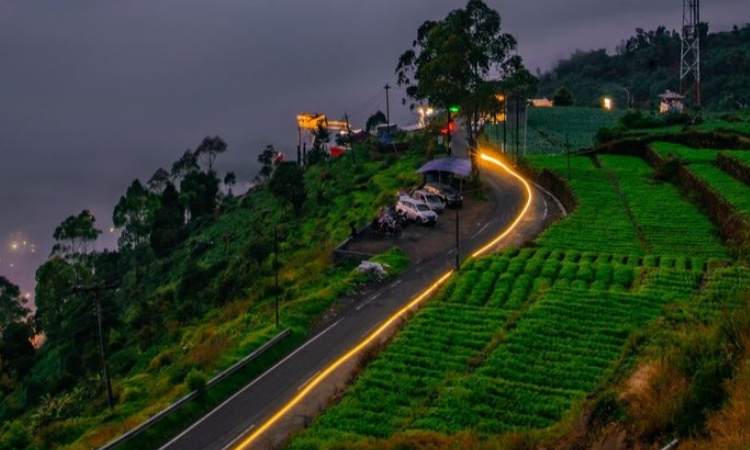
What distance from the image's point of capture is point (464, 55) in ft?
206

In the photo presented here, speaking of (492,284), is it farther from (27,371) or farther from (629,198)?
(27,371)

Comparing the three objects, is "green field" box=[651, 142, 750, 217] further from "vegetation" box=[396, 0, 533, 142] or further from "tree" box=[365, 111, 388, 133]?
"tree" box=[365, 111, 388, 133]

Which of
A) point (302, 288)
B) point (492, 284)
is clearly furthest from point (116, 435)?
point (492, 284)

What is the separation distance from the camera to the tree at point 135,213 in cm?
10494

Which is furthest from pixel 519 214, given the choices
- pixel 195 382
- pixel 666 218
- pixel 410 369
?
pixel 195 382

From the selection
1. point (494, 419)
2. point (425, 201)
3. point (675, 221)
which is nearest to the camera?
point (494, 419)

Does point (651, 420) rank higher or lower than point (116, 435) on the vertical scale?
higher

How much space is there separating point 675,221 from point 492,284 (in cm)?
1954

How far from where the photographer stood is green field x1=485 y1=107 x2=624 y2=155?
3617 inches

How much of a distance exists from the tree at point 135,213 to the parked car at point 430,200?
5786 cm

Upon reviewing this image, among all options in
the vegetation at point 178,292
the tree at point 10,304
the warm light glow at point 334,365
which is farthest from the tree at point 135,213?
the warm light glow at point 334,365

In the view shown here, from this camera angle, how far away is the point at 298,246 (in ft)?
212

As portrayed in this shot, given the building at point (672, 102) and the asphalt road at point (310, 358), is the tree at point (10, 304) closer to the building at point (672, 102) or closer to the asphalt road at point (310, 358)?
the asphalt road at point (310, 358)

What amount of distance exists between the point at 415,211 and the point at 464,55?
16.1m
